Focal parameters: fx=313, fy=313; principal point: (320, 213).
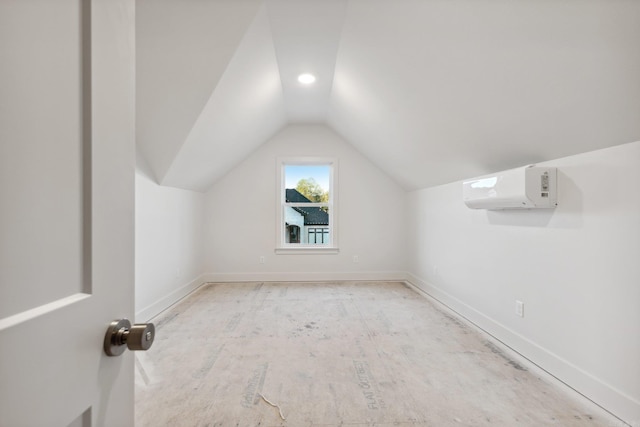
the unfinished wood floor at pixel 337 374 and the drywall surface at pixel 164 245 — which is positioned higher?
the drywall surface at pixel 164 245

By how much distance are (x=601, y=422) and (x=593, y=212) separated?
112 cm

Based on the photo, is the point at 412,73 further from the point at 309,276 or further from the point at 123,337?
the point at 309,276

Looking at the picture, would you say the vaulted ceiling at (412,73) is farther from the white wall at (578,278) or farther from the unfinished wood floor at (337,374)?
the unfinished wood floor at (337,374)

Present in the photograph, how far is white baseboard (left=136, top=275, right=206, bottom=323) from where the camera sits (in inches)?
121

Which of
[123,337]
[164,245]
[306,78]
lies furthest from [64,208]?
[164,245]

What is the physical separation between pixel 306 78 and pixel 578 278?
9.52ft

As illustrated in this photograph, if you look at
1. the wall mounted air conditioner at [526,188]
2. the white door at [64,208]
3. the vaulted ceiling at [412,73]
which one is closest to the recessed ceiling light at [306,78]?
the vaulted ceiling at [412,73]

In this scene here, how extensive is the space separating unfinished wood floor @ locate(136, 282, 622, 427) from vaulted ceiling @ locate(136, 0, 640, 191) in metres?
1.52

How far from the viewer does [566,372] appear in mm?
1996

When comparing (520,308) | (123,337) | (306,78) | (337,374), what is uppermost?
(306,78)

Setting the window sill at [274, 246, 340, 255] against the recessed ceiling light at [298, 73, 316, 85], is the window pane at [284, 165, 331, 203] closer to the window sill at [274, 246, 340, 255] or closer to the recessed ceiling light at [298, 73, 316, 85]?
the window sill at [274, 246, 340, 255]

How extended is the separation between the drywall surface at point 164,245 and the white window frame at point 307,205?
122 centimetres

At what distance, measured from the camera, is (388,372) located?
2164 millimetres

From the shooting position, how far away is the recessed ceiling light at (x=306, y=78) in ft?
10.8
